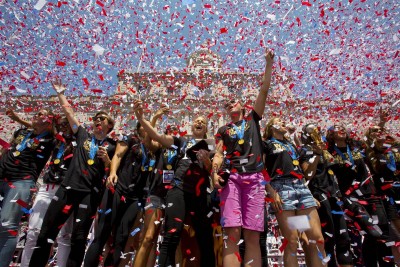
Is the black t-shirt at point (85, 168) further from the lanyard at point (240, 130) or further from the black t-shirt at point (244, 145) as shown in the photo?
the lanyard at point (240, 130)

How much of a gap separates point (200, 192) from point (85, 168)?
1.68 m

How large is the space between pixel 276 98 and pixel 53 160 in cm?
3088

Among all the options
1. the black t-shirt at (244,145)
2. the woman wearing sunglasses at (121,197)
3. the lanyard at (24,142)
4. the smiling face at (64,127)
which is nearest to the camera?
the black t-shirt at (244,145)

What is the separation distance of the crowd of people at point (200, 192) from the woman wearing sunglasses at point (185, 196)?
0.6 inches

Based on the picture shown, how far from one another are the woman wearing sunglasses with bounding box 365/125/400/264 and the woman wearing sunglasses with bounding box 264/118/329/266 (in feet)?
6.36

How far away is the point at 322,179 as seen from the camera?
490 cm

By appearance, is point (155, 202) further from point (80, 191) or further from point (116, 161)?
point (80, 191)

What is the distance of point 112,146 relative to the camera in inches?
187

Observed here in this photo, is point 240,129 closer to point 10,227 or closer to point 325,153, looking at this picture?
point 325,153

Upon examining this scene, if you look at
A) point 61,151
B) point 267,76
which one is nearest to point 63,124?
point 61,151

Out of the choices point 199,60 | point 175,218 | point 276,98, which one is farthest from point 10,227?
point 199,60

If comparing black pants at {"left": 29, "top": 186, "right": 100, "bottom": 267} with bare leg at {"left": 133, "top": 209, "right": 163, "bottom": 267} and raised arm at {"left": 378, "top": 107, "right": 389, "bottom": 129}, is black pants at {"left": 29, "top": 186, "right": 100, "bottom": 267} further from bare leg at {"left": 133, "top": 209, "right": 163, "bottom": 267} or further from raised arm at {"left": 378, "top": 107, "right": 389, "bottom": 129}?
raised arm at {"left": 378, "top": 107, "right": 389, "bottom": 129}

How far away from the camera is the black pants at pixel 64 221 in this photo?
12.6 ft

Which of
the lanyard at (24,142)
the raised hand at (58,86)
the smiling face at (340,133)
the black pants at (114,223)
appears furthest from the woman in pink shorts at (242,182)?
the lanyard at (24,142)
